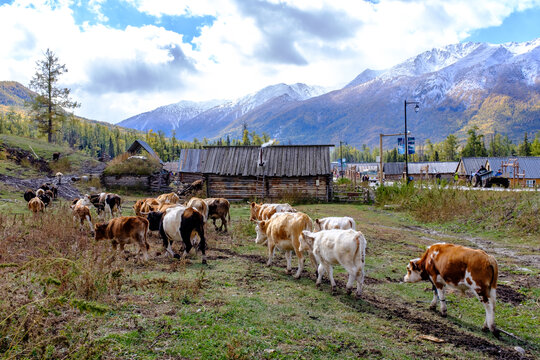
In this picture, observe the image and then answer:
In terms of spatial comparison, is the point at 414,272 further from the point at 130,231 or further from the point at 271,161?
the point at 271,161

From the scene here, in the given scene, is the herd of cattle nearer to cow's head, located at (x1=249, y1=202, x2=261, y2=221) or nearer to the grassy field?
the grassy field

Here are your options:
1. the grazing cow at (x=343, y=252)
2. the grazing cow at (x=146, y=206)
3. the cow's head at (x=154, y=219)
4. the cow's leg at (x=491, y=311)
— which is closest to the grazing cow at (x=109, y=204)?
the grazing cow at (x=146, y=206)

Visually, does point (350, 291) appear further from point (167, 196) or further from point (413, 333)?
point (167, 196)

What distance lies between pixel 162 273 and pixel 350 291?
4.36 m

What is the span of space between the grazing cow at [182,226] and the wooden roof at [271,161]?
22.3m

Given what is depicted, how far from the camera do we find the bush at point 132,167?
119 ft

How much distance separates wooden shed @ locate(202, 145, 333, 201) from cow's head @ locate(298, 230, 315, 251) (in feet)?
75.0

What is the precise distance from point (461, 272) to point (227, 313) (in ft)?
13.7

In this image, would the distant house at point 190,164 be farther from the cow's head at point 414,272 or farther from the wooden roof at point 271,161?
the cow's head at point 414,272

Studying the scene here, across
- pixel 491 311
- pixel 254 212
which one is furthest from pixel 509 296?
pixel 254 212

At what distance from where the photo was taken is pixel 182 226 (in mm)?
9961

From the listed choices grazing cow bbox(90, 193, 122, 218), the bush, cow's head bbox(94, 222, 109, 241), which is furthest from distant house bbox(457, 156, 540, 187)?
cow's head bbox(94, 222, 109, 241)

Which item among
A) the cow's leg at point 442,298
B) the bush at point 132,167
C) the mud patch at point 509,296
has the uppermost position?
the bush at point 132,167

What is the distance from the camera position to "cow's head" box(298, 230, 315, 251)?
8.30 metres
